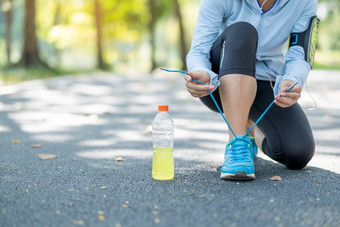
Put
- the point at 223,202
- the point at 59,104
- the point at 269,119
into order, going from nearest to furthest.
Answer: the point at 223,202 < the point at 269,119 < the point at 59,104

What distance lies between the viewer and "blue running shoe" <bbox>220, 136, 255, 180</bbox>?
2115 mm

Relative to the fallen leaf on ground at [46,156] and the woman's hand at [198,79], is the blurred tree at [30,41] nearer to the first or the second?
the fallen leaf on ground at [46,156]

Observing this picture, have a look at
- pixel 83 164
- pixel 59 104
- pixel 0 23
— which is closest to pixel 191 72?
pixel 83 164

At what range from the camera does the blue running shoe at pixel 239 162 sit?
6.94ft

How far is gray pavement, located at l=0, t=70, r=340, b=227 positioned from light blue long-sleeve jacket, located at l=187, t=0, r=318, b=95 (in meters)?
0.65

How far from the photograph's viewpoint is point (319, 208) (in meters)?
1.71

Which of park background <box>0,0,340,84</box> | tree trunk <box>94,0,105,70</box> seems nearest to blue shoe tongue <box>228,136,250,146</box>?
park background <box>0,0,340,84</box>

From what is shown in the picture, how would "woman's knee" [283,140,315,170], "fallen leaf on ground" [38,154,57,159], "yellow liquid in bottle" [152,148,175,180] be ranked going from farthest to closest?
"fallen leaf on ground" [38,154,57,159], "woman's knee" [283,140,315,170], "yellow liquid in bottle" [152,148,175,180]

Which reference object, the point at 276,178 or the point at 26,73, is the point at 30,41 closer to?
the point at 26,73

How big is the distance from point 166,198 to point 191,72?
687mm

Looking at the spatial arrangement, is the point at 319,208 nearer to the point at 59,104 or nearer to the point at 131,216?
the point at 131,216

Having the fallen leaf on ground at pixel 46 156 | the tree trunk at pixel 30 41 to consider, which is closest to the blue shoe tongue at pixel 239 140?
the fallen leaf on ground at pixel 46 156

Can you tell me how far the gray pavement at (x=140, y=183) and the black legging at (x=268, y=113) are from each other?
4.4 inches

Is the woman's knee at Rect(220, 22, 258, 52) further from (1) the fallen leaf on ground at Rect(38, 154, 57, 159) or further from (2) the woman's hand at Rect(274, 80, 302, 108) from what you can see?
(1) the fallen leaf on ground at Rect(38, 154, 57, 159)
